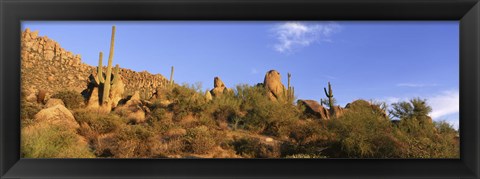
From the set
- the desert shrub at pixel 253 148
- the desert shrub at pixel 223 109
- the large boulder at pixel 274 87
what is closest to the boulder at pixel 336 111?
the large boulder at pixel 274 87

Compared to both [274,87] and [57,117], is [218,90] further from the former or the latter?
[57,117]

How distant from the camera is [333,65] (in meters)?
4.11

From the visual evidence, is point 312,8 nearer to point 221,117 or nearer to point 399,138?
point 399,138

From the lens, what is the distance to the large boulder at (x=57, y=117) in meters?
3.84

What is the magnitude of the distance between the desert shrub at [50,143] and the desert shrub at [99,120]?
1.73 feet

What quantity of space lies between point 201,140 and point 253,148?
589 mm

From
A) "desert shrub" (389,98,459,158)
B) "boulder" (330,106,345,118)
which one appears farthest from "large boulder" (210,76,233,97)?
"desert shrub" (389,98,459,158)

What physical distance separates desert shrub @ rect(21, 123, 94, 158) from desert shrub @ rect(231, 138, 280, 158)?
4.95 feet

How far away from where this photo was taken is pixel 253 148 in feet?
12.8

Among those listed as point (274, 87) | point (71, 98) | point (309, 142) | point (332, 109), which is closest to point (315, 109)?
point (332, 109)

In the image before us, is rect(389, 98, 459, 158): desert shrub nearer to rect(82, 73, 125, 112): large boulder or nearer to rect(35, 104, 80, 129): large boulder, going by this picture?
rect(35, 104, 80, 129): large boulder

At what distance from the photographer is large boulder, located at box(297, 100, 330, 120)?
4643 mm

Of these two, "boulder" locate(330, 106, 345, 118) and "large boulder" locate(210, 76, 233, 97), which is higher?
"large boulder" locate(210, 76, 233, 97)

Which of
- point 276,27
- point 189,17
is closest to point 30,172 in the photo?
point 189,17
